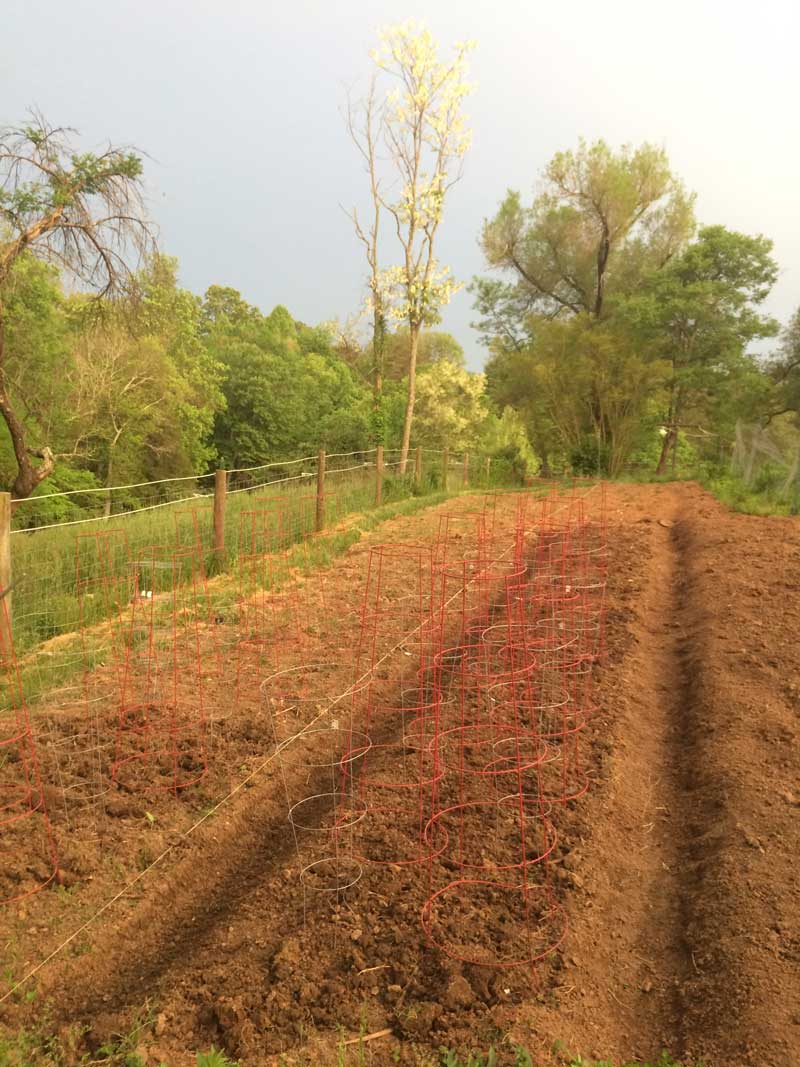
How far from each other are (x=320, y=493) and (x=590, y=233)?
68.7 feet

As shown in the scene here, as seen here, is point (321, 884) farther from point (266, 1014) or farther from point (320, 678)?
point (320, 678)

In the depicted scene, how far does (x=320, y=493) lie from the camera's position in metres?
10.1

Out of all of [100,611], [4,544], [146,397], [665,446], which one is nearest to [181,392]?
[146,397]

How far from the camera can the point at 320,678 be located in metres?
5.05

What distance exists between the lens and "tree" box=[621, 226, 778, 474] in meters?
20.2

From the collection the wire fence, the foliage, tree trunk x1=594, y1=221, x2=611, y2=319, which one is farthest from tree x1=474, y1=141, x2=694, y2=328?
the wire fence

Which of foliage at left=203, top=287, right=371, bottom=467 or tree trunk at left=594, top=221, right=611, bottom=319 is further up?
tree trunk at left=594, top=221, right=611, bottom=319

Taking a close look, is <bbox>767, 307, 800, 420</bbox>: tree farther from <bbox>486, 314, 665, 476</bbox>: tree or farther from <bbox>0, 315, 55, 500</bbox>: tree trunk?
<bbox>0, 315, 55, 500</bbox>: tree trunk

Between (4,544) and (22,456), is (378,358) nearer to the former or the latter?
(22,456)

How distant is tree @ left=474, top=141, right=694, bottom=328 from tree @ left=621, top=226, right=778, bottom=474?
9.67 feet

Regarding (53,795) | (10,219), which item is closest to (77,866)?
(53,795)

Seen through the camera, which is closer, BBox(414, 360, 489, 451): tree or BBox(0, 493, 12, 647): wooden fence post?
BBox(0, 493, 12, 647): wooden fence post

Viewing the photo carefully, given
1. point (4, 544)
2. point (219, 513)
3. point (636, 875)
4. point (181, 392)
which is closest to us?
point (636, 875)

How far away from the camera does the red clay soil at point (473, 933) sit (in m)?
2.17
